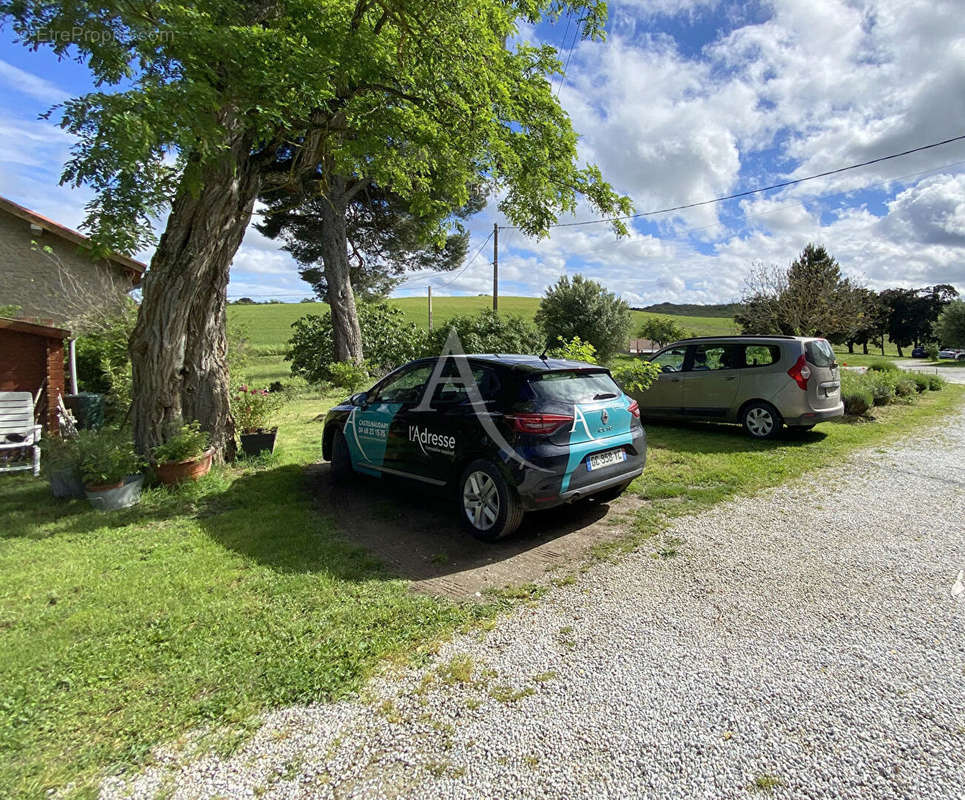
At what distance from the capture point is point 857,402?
9625mm

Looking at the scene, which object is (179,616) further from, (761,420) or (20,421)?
(761,420)

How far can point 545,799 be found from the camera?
1689 mm

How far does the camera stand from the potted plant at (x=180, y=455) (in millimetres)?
5215

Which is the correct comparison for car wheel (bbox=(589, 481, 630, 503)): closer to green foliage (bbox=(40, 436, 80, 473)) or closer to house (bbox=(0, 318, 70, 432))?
green foliage (bbox=(40, 436, 80, 473))

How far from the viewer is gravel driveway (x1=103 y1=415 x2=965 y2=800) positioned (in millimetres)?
1772

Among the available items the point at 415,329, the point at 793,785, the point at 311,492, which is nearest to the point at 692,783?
the point at 793,785

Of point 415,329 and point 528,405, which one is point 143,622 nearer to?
point 528,405

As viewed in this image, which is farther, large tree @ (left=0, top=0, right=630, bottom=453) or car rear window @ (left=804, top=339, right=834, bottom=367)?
car rear window @ (left=804, top=339, right=834, bottom=367)

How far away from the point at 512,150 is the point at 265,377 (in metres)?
17.6

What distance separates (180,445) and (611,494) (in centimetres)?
457

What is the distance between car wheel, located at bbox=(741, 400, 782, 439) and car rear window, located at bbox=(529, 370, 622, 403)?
4.36 m

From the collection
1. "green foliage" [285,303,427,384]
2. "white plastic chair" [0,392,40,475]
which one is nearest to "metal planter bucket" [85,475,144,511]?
"white plastic chair" [0,392,40,475]

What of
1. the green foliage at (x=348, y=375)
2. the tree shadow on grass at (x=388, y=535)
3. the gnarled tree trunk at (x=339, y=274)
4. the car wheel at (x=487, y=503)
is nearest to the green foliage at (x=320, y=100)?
the tree shadow on grass at (x=388, y=535)

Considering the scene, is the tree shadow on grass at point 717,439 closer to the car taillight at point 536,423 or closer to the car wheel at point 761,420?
the car wheel at point 761,420
